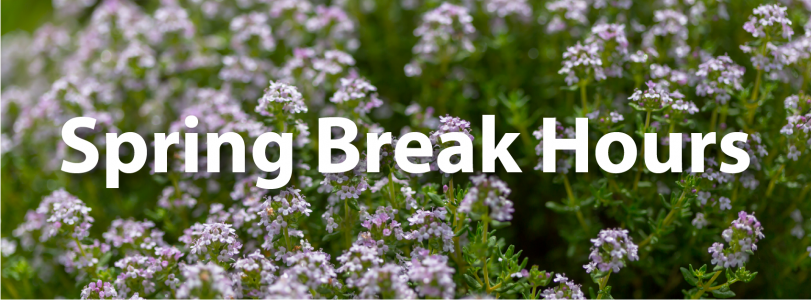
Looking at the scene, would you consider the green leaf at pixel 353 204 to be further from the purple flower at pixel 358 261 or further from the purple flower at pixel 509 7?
the purple flower at pixel 509 7

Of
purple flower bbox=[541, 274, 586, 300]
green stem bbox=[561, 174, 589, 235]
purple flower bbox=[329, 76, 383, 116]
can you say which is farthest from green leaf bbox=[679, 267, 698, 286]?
purple flower bbox=[329, 76, 383, 116]

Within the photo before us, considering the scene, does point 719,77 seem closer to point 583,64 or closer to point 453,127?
point 583,64

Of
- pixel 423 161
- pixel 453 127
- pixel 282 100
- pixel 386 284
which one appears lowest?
pixel 386 284

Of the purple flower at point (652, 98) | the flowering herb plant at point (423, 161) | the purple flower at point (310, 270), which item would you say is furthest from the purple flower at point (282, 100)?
the purple flower at point (652, 98)

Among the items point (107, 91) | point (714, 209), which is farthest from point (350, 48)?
point (714, 209)

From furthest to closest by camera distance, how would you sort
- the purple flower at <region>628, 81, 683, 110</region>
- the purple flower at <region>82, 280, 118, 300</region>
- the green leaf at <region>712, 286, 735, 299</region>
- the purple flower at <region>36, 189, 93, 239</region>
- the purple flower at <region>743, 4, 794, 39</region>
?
the purple flower at <region>36, 189, 93, 239</region>, the purple flower at <region>743, 4, 794, 39</region>, the purple flower at <region>628, 81, 683, 110</region>, the purple flower at <region>82, 280, 118, 300</region>, the green leaf at <region>712, 286, 735, 299</region>

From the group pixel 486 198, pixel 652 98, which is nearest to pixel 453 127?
pixel 486 198

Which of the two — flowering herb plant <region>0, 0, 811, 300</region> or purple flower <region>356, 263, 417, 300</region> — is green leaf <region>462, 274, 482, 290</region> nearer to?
flowering herb plant <region>0, 0, 811, 300</region>

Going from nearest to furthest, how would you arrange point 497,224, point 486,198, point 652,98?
point 486,198
point 497,224
point 652,98
